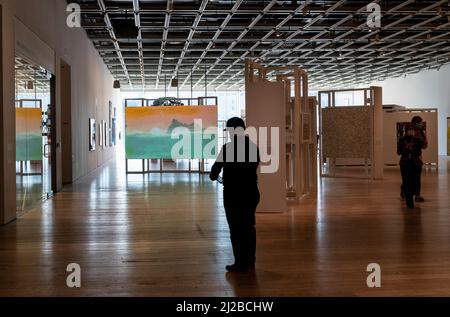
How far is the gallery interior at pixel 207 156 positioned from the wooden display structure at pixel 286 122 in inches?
1.2

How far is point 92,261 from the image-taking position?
6355 millimetres

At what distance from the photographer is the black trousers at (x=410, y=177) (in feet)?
34.9

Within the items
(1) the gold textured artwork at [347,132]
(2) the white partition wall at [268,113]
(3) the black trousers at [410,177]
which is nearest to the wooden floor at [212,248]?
(3) the black trousers at [410,177]

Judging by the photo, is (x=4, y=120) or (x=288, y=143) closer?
(x=4, y=120)

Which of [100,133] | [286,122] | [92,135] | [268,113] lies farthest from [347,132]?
[100,133]

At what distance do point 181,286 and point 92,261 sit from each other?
1560 mm

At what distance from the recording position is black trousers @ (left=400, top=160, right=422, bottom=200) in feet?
34.9

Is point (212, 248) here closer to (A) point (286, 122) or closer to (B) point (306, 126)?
(A) point (286, 122)

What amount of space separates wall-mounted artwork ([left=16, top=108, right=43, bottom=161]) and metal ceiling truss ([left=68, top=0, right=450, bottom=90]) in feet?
15.5

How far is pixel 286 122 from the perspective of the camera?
12195mm

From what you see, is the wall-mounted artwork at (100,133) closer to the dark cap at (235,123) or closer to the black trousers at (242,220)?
the dark cap at (235,123)

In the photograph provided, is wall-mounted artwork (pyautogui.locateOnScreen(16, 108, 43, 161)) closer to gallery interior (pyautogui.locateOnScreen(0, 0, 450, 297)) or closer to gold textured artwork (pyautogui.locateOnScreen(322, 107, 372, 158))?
gallery interior (pyautogui.locateOnScreen(0, 0, 450, 297))
